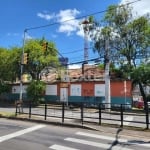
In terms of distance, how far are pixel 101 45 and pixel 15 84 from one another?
2177 cm

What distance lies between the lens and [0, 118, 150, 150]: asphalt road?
14.3 metres

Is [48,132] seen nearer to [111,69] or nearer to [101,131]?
[101,131]

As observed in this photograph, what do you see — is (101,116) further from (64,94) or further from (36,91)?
(36,91)

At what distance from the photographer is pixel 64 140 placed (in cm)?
1582

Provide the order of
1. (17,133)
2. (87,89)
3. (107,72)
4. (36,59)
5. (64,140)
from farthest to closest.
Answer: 1. (36,59)
2. (87,89)
3. (107,72)
4. (17,133)
5. (64,140)

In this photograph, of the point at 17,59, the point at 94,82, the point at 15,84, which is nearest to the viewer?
the point at 94,82

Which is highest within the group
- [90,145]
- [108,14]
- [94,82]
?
[108,14]

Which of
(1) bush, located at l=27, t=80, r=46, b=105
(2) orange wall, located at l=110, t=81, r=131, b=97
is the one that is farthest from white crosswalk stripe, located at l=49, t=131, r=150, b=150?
(1) bush, located at l=27, t=80, r=46, b=105

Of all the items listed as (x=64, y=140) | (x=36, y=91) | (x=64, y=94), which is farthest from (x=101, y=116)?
(x=36, y=91)

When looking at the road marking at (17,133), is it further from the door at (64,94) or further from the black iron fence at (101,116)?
the door at (64,94)

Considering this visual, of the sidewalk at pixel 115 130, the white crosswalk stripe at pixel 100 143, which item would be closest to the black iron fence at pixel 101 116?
the sidewalk at pixel 115 130

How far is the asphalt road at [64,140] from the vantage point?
14266 mm

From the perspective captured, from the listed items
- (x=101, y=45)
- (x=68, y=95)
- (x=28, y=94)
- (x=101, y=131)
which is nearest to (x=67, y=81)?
(x=68, y=95)

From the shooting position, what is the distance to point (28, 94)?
53375 millimetres
